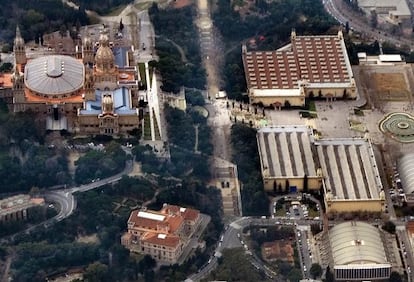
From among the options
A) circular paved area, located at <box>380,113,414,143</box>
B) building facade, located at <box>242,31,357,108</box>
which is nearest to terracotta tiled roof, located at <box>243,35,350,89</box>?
building facade, located at <box>242,31,357,108</box>

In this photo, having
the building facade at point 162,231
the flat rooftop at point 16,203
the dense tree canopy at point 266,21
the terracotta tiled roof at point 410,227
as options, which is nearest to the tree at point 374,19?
the dense tree canopy at point 266,21

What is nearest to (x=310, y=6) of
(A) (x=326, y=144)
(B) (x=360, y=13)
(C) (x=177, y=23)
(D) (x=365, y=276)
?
(B) (x=360, y=13)

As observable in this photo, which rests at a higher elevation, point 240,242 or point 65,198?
point 65,198

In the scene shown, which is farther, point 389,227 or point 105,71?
point 105,71

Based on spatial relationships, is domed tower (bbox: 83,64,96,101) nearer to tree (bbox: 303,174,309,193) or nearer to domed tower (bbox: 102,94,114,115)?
domed tower (bbox: 102,94,114,115)

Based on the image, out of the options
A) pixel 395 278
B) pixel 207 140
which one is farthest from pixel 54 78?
pixel 395 278

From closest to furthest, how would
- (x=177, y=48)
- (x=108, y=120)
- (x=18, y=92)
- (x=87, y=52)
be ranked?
(x=108, y=120) < (x=18, y=92) < (x=87, y=52) < (x=177, y=48)

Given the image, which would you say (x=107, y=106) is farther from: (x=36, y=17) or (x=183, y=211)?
(x=36, y=17)
